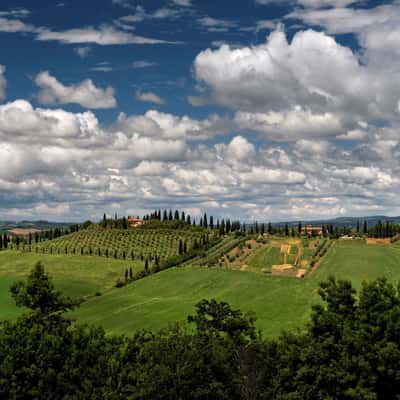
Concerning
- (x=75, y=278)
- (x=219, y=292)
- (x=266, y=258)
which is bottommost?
(x=75, y=278)

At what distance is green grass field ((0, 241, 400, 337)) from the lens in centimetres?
10519

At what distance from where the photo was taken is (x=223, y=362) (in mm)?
46656

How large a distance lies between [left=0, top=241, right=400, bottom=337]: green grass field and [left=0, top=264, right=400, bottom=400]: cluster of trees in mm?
34440

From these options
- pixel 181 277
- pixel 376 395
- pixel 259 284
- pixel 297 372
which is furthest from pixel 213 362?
pixel 181 277

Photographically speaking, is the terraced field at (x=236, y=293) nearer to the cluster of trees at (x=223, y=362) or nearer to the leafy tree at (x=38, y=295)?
the cluster of trees at (x=223, y=362)

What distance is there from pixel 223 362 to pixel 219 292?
82.4 meters

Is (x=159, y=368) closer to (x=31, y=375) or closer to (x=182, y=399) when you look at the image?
(x=182, y=399)

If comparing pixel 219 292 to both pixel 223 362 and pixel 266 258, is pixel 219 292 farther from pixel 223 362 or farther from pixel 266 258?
pixel 223 362

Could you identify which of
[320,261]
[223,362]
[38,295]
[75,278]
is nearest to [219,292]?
[320,261]

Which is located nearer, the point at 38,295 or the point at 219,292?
the point at 38,295

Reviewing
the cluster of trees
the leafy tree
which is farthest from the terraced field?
the leafy tree

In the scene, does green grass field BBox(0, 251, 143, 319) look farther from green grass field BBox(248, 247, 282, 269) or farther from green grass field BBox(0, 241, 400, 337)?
green grass field BBox(248, 247, 282, 269)

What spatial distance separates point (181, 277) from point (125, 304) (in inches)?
961

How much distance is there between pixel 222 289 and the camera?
13138 cm
